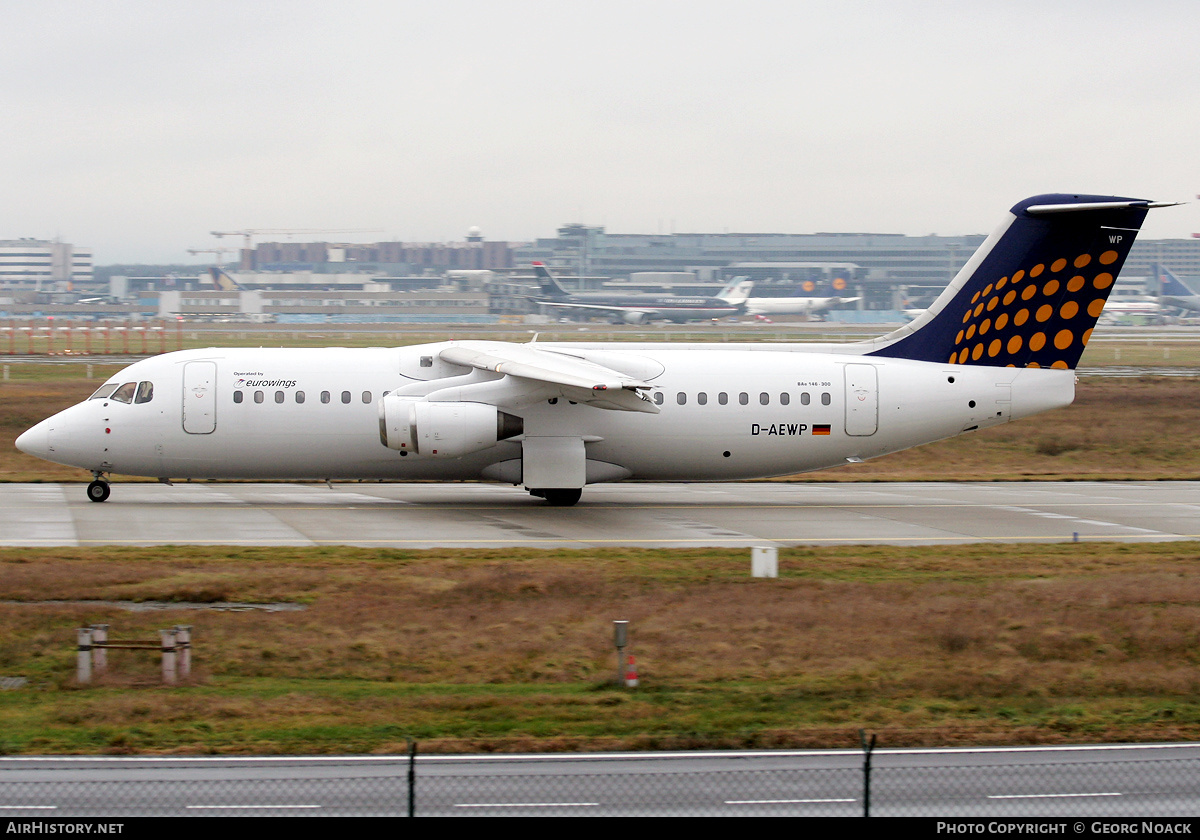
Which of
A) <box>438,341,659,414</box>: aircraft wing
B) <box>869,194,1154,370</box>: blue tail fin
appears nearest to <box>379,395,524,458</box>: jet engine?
<box>438,341,659,414</box>: aircraft wing

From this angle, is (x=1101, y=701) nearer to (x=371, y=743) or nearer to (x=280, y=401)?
(x=371, y=743)

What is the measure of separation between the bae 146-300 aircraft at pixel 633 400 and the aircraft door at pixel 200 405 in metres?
0.03

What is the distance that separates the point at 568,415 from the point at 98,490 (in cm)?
1099

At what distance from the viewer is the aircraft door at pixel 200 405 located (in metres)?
29.2

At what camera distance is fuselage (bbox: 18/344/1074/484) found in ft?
95.7

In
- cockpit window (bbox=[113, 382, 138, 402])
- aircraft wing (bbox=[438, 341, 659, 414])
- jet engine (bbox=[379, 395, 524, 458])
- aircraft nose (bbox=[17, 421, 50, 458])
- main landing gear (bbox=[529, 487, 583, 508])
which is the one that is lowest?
main landing gear (bbox=[529, 487, 583, 508])

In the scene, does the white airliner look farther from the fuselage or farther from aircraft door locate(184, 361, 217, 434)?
aircraft door locate(184, 361, 217, 434)

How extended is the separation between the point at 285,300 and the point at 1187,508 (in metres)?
167

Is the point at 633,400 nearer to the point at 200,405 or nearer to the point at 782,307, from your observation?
the point at 200,405

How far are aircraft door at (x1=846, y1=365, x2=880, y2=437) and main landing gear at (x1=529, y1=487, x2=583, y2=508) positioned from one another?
21.5 ft

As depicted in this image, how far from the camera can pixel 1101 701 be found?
15031 mm

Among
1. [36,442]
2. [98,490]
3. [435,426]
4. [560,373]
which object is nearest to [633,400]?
[560,373]

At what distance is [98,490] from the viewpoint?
2983cm

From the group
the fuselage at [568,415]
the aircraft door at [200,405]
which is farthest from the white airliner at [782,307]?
the aircraft door at [200,405]
